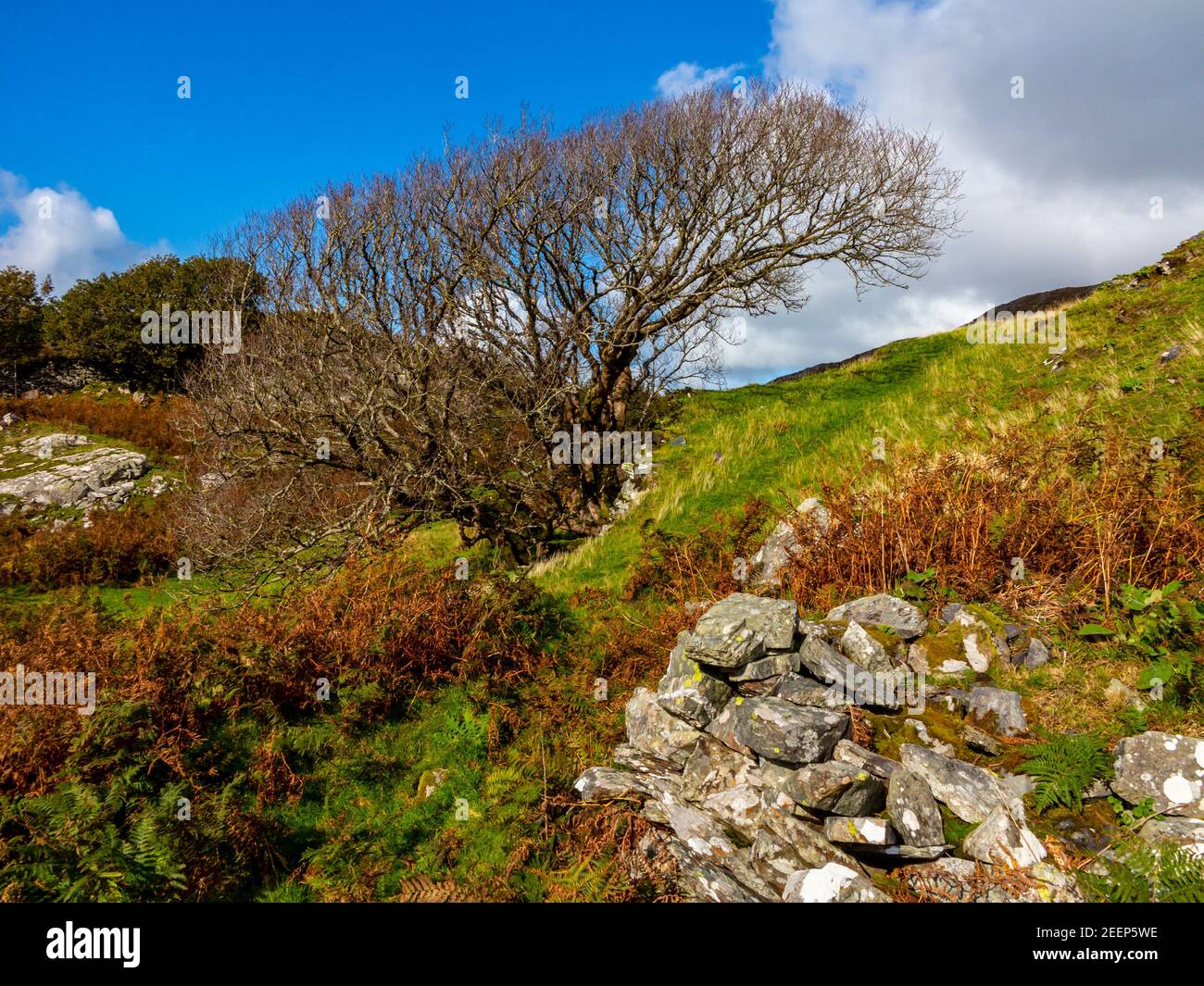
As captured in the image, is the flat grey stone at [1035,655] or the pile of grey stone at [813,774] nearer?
the pile of grey stone at [813,774]

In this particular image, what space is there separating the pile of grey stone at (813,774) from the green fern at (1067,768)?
0.12 m

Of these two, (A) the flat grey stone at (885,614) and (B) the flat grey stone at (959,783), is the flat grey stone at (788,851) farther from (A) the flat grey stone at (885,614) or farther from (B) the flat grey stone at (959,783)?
(A) the flat grey stone at (885,614)

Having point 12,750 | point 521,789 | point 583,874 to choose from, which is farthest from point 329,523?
point 583,874

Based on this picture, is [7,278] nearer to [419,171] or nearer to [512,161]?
[419,171]

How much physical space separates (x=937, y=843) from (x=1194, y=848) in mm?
1408

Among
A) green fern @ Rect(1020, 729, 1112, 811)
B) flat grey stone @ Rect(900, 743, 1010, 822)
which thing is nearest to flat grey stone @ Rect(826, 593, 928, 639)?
flat grey stone @ Rect(900, 743, 1010, 822)

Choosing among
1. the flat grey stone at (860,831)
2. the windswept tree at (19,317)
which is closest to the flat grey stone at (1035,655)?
the flat grey stone at (860,831)

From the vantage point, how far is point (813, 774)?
516cm

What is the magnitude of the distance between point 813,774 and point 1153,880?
2.05 meters

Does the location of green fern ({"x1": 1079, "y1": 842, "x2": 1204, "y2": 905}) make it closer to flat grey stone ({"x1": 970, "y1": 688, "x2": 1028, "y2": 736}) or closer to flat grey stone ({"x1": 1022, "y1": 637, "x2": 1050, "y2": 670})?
flat grey stone ({"x1": 970, "y1": 688, "x2": 1028, "y2": 736})

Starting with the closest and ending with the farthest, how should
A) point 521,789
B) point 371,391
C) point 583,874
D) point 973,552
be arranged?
point 583,874 → point 521,789 → point 973,552 → point 371,391

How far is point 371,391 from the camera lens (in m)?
12.9

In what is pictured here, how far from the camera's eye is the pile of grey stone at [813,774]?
14.5ft
